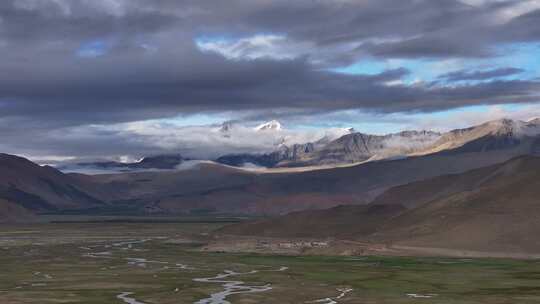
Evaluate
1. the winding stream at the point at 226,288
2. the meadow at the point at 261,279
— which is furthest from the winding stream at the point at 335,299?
the winding stream at the point at 226,288

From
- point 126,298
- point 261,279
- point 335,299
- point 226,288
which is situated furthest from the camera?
point 261,279

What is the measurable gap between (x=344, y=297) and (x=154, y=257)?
86.0 metres

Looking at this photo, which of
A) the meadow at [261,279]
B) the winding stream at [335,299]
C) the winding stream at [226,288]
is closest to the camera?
the winding stream at [335,299]

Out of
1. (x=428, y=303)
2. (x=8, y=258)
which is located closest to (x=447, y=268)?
(x=428, y=303)

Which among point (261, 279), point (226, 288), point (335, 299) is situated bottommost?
point (335, 299)

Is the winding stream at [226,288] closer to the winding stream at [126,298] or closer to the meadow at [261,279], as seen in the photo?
the meadow at [261,279]

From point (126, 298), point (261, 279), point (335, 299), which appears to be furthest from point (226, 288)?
point (335, 299)

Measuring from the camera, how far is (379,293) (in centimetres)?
11950

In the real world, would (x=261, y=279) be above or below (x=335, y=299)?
above

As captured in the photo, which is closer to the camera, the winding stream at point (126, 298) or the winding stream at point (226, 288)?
the winding stream at point (126, 298)

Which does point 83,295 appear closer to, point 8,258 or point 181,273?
point 181,273

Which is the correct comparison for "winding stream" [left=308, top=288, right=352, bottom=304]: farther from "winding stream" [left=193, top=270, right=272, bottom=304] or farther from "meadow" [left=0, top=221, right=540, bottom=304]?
"winding stream" [left=193, top=270, right=272, bottom=304]

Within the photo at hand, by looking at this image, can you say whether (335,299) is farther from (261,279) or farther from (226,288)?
(261,279)

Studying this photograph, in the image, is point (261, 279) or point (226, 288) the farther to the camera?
point (261, 279)
